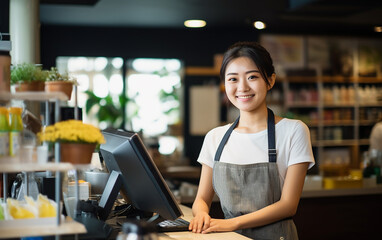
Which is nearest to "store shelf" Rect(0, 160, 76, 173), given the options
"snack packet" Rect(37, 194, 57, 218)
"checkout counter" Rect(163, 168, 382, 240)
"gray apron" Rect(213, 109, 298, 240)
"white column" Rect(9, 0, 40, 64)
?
"snack packet" Rect(37, 194, 57, 218)

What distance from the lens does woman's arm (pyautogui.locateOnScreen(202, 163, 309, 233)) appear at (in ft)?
7.80

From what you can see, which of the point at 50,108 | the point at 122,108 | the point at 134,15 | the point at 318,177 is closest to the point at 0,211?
the point at 50,108

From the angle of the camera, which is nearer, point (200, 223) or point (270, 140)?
point (200, 223)

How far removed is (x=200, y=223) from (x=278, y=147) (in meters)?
0.52

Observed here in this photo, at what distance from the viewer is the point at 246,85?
2.50m

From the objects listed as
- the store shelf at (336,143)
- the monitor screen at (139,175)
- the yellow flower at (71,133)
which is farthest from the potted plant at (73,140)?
the store shelf at (336,143)

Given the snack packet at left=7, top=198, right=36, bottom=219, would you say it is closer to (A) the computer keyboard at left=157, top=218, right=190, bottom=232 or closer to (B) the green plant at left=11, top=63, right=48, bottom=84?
(B) the green plant at left=11, top=63, right=48, bottom=84

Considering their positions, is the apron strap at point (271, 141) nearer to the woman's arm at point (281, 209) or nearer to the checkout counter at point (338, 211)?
the woman's arm at point (281, 209)

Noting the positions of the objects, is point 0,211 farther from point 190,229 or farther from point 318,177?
point 318,177

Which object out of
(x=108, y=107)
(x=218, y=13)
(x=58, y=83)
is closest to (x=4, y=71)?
(x=58, y=83)

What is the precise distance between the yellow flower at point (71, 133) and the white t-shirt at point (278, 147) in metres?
0.90

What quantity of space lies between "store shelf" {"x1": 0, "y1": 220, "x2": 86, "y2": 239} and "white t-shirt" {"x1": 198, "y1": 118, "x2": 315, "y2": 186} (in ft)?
3.35

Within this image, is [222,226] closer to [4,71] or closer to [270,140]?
[270,140]

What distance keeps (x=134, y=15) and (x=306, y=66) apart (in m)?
3.39
